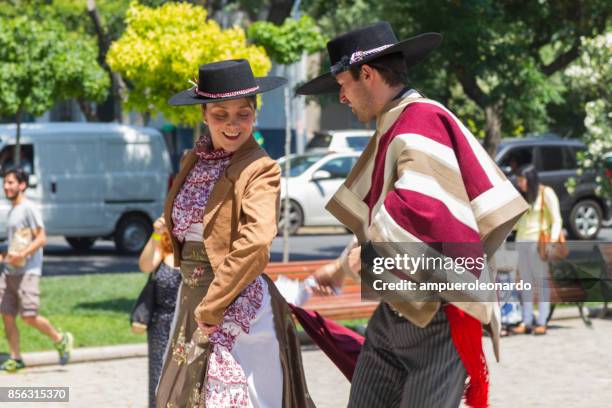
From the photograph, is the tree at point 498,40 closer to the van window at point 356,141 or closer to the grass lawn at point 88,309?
the grass lawn at point 88,309

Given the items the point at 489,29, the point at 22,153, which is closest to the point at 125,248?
the point at 22,153

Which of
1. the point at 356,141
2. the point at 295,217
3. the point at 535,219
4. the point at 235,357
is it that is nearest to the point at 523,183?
the point at 535,219

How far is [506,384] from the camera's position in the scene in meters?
8.60

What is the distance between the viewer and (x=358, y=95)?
3916mm

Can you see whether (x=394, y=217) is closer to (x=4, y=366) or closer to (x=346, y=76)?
(x=346, y=76)

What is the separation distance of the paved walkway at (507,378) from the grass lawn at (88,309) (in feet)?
1.90

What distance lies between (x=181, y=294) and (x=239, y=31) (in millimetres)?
6136

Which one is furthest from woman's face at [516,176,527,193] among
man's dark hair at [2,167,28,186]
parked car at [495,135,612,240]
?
parked car at [495,135,612,240]

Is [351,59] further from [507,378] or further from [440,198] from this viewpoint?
[507,378]

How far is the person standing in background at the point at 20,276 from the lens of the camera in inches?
360

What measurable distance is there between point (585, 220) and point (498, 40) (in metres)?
9.44

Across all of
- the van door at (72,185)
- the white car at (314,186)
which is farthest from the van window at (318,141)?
the van door at (72,185)

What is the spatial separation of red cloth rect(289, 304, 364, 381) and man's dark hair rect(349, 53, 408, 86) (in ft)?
3.73

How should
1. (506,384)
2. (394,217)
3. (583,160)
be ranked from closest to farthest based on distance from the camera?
(394,217)
(506,384)
(583,160)
